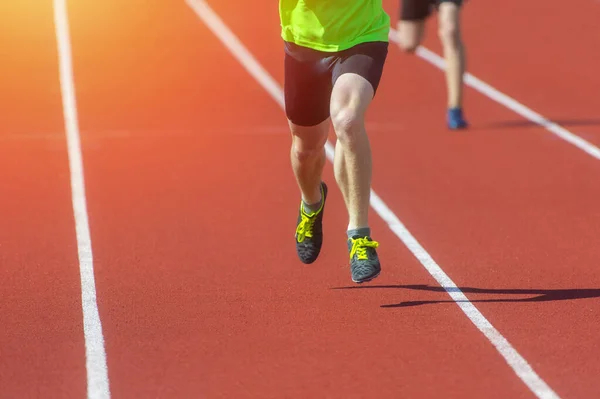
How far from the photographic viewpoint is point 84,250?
6.93 meters

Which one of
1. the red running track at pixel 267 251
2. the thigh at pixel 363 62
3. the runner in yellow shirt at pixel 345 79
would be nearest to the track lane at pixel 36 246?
the red running track at pixel 267 251

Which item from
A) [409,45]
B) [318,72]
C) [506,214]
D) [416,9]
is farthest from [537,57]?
[416,9]

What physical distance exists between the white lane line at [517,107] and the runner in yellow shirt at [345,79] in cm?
388

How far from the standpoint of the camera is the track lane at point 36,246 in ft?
16.4

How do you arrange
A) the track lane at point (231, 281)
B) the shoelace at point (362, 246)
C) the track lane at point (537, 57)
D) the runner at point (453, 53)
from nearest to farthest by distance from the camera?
the track lane at point (231, 281) → the shoelace at point (362, 246) → the runner at point (453, 53) → the track lane at point (537, 57)

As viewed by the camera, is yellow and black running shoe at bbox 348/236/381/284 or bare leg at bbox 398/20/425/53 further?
yellow and black running shoe at bbox 348/236/381/284

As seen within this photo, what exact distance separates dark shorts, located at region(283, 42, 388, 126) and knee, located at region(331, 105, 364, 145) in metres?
0.20

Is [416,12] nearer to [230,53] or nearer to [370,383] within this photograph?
[370,383]

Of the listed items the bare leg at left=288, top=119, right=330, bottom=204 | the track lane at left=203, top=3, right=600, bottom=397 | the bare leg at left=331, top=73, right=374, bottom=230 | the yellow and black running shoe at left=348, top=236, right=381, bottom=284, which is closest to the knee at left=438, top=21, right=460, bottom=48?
the track lane at left=203, top=3, right=600, bottom=397

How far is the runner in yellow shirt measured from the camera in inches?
220

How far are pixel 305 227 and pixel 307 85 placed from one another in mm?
848

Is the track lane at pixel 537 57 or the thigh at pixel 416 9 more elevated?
the thigh at pixel 416 9

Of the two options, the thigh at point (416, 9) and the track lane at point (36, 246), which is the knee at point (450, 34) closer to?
the track lane at point (36, 246)

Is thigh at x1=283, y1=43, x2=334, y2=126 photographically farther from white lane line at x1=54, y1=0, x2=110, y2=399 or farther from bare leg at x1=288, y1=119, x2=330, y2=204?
white lane line at x1=54, y1=0, x2=110, y2=399
